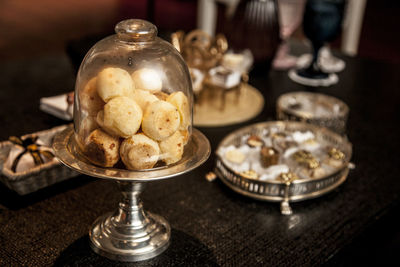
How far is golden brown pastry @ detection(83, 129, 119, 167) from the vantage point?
0.62 metres

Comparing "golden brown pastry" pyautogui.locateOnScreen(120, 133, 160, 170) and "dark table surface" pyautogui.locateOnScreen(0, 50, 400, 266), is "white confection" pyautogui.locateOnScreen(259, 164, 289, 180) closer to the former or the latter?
"dark table surface" pyautogui.locateOnScreen(0, 50, 400, 266)

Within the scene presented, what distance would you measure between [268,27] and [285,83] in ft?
0.63

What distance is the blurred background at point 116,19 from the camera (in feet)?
11.3

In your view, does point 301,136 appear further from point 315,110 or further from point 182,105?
point 182,105

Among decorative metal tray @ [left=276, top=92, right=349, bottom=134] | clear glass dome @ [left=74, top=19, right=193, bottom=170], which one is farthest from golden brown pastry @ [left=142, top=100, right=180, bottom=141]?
decorative metal tray @ [left=276, top=92, right=349, bottom=134]

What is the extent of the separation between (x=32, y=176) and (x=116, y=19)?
4171 mm

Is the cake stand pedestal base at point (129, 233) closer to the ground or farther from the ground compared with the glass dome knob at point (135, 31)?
closer to the ground

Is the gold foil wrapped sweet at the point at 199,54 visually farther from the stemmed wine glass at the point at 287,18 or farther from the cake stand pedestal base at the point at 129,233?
the cake stand pedestal base at the point at 129,233

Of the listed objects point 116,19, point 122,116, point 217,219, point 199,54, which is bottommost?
point 116,19

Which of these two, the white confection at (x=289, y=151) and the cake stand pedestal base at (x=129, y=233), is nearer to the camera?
the cake stand pedestal base at (x=129, y=233)

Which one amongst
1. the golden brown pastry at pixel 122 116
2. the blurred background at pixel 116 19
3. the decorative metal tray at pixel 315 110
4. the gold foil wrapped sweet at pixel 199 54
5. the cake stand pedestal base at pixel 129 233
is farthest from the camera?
the blurred background at pixel 116 19

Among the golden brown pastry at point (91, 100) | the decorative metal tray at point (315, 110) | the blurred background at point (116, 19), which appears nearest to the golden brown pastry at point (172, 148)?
the golden brown pastry at point (91, 100)

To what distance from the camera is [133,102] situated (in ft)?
2.04

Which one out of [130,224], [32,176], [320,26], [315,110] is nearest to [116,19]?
[320,26]
